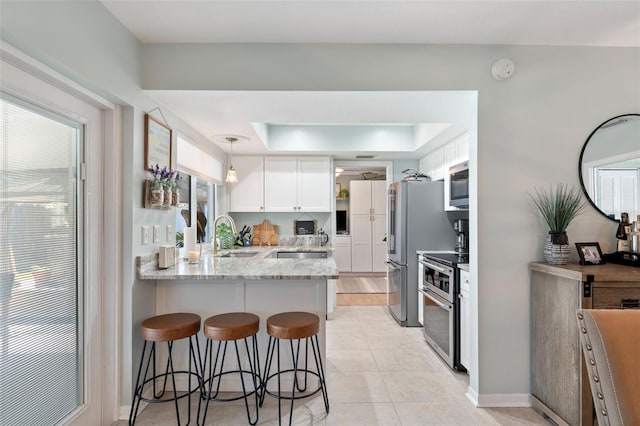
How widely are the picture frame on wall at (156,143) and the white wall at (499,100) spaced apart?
2.6 inches

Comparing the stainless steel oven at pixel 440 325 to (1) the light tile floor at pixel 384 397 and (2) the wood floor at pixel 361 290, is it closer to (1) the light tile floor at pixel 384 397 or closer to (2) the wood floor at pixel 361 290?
(1) the light tile floor at pixel 384 397

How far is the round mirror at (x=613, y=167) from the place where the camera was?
2166mm

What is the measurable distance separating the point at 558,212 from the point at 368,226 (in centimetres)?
504

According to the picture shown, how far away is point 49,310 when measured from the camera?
1599 mm

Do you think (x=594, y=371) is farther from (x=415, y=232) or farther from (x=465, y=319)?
(x=415, y=232)

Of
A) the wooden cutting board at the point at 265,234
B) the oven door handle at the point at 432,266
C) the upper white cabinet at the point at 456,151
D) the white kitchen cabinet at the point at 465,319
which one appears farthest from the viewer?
the wooden cutting board at the point at 265,234

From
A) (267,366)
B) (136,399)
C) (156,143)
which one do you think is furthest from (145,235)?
(267,366)

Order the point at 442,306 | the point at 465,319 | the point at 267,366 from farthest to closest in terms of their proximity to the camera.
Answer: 1. the point at 442,306
2. the point at 465,319
3. the point at 267,366

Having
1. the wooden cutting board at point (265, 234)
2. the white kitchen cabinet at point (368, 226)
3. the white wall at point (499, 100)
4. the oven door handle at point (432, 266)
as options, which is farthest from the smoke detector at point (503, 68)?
the white kitchen cabinet at point (368, 226)

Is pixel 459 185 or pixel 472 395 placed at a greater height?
pixel 459 185

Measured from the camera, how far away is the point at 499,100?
85.7 inches

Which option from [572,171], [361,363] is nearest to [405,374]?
[361,363]

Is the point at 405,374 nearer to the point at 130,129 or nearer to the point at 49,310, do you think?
the point at 49,310

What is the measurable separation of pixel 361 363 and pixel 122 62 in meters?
2.79
